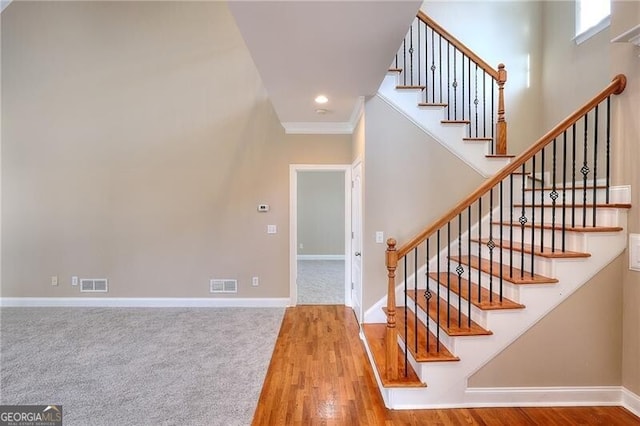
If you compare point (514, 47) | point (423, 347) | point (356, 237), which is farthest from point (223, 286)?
point (514, 47)

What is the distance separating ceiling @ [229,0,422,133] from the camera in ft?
6.26

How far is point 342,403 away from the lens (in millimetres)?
2369

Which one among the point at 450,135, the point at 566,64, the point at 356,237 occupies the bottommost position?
the point at 356,237

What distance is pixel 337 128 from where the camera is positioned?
4.54m

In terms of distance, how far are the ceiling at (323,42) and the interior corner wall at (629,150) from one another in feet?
5.27

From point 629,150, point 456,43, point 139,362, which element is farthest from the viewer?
point 456,43

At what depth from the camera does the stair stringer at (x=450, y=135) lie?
11.3 ft

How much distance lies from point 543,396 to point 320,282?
13.8 ft

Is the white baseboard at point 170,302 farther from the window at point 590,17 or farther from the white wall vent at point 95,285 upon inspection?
the window at point 590,17

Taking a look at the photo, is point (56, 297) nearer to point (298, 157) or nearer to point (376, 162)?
point (298, 157)

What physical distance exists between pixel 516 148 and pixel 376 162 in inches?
89.5

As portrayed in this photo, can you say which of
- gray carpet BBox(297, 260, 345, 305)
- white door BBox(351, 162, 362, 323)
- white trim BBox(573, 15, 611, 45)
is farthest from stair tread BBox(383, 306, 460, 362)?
white trim BBox(573, 15, 611, 45)

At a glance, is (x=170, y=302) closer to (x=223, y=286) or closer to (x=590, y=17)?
(x=223, y=286)

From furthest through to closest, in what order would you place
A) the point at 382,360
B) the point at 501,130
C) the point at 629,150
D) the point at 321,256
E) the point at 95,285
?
1. the point at 321,256
2. the point at 95,285
3. the point at 501,130
4. the point at 382,360
5. the point at 629,150
